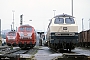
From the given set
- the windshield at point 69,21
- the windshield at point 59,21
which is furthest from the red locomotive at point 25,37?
the windshield at point 69,21

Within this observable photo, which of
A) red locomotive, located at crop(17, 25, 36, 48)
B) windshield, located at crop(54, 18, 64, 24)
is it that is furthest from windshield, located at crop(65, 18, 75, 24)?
red locomotive, located at crop(17, 25, 36, 48)

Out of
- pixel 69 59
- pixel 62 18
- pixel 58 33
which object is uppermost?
pixel 62 18

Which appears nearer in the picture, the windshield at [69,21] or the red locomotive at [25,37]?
the windshield at [69,21]

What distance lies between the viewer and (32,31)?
112 feet

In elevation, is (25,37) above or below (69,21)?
below

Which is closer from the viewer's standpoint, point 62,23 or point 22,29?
point 62,23

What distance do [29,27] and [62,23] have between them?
12.5 meters

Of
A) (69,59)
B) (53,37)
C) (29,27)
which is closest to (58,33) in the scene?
(53,37)

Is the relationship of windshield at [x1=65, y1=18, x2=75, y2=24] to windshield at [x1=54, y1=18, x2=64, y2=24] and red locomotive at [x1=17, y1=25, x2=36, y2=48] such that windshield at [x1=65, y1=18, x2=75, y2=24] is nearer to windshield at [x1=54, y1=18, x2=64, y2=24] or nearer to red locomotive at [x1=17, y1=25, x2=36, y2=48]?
windshield at [x1=54, y1=18, x2=64, y2=24]

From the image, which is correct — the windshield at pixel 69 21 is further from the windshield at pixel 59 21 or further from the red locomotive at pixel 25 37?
the red locomotive at pixel 25 37

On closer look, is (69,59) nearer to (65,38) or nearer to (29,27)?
(65,38)

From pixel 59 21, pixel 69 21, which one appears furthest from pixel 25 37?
pixel 69 21

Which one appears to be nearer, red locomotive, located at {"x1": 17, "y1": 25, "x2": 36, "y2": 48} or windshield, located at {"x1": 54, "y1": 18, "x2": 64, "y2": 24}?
windshield, located at {"x1": 54, "y1": 18, "x2": 64, "y2": 24}

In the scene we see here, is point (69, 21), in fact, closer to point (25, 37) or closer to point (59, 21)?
point (59, 21)
